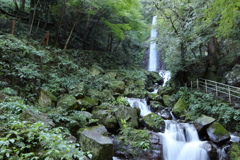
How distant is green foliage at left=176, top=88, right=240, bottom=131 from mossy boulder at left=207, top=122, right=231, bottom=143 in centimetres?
90

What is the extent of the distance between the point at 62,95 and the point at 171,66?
8778mm

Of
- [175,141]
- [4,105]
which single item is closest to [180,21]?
[175,141]

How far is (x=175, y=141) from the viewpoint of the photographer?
6965mm

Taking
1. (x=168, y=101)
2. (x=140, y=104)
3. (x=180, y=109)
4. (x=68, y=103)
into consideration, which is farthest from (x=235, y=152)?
(x=68, y=103)

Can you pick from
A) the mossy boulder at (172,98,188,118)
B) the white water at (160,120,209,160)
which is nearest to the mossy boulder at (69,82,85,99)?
the white water at (160,120,209,160)

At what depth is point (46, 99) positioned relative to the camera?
255 inches

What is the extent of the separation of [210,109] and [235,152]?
3.08 meters

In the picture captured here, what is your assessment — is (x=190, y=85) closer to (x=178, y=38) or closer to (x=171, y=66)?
(x=171, y=66)

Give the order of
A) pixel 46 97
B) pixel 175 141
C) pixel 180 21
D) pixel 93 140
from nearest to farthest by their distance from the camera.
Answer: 1. pixel 93 140
2. pixel 46 97
3. pixel 175 141
4. pixel 180 21

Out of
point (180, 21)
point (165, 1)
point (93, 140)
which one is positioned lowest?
point (93, 140)

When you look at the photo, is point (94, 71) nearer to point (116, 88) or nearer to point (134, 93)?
point (116, 88)

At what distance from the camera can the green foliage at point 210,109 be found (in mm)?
7680

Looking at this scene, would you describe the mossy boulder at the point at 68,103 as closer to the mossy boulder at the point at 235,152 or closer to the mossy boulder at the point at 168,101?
the mossy boulder at the point at 235,152

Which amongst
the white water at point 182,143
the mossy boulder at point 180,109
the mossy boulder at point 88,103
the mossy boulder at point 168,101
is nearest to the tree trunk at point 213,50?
the mossy boulder at point 168,101
